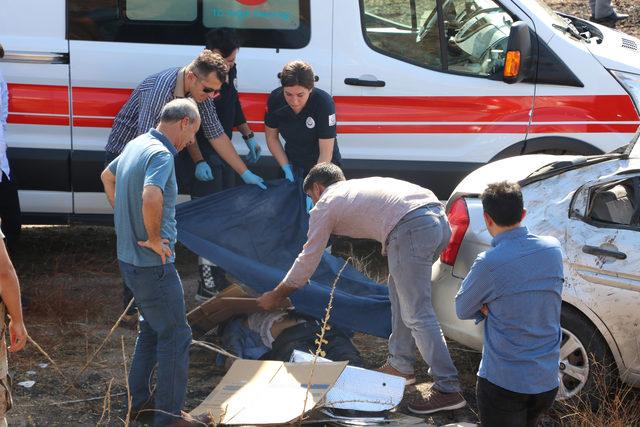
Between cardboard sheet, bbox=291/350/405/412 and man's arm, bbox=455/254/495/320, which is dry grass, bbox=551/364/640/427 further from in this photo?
man's arm, bbox=455/254/495/320

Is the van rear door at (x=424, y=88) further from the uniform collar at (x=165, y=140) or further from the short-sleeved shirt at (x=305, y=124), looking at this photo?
the uniform collar at (x=165, y=140)

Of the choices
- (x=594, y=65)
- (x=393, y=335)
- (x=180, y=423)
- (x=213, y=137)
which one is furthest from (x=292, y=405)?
(x=594, y=65)

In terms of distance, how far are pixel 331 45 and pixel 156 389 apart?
304cm

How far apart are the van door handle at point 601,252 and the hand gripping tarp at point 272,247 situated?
113cm

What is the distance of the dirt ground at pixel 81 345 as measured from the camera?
16.8ft

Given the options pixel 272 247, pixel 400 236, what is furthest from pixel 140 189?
pixel 272 247

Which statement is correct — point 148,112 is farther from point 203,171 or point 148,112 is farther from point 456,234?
point 456,234

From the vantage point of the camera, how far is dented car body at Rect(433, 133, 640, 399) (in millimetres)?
4965

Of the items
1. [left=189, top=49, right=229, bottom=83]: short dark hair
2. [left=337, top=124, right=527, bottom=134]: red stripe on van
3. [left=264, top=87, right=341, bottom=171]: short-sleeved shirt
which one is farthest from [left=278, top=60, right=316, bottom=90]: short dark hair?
[left=337, top=124, right=527, bottom=134]: red stripe on van

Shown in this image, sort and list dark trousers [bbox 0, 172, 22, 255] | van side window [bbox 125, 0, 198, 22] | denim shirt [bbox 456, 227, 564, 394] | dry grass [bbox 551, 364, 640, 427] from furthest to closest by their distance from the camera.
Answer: van side window [bbox 125, 0, 198, 22], dark trousers [bbox 0, 172, 22, 255], dry grass [bbox 551, 364, 640, 427], denim shirt [bbox 456, 227, 564, 394]

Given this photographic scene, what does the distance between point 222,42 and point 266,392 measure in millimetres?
2357

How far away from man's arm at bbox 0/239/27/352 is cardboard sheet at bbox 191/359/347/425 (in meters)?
1.04

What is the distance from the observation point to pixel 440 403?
5.07 meters

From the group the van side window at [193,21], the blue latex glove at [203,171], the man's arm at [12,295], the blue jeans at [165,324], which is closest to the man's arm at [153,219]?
the blue jeans at [165,324]
